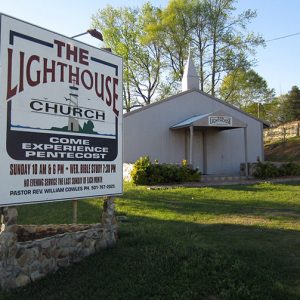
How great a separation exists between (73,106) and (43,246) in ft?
7.31

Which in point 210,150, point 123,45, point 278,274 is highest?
point 123,45

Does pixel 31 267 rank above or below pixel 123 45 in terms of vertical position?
below

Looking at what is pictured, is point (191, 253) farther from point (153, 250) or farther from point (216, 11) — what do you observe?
point (216, 11)

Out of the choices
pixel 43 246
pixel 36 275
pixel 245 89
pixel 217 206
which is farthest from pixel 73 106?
pixel 245 89

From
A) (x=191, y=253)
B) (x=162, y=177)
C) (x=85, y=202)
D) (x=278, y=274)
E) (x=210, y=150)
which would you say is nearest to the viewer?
(x=278, y=274)

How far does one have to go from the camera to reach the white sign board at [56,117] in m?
6.03

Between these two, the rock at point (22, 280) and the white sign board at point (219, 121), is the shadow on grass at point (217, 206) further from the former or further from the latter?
the white sign board at point (219, 121)

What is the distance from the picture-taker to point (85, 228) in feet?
24.3

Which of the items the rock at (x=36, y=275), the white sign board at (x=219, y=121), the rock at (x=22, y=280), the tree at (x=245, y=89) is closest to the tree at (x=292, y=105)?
the tree at (x=245, y=89)

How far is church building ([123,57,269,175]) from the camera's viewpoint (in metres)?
22.5

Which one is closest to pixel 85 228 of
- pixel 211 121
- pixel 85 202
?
pixel 85 202

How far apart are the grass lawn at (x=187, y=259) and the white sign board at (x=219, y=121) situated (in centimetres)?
1037

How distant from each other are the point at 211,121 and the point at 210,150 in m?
3.68

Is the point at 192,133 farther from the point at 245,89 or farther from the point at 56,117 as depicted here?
the point at 245,89
